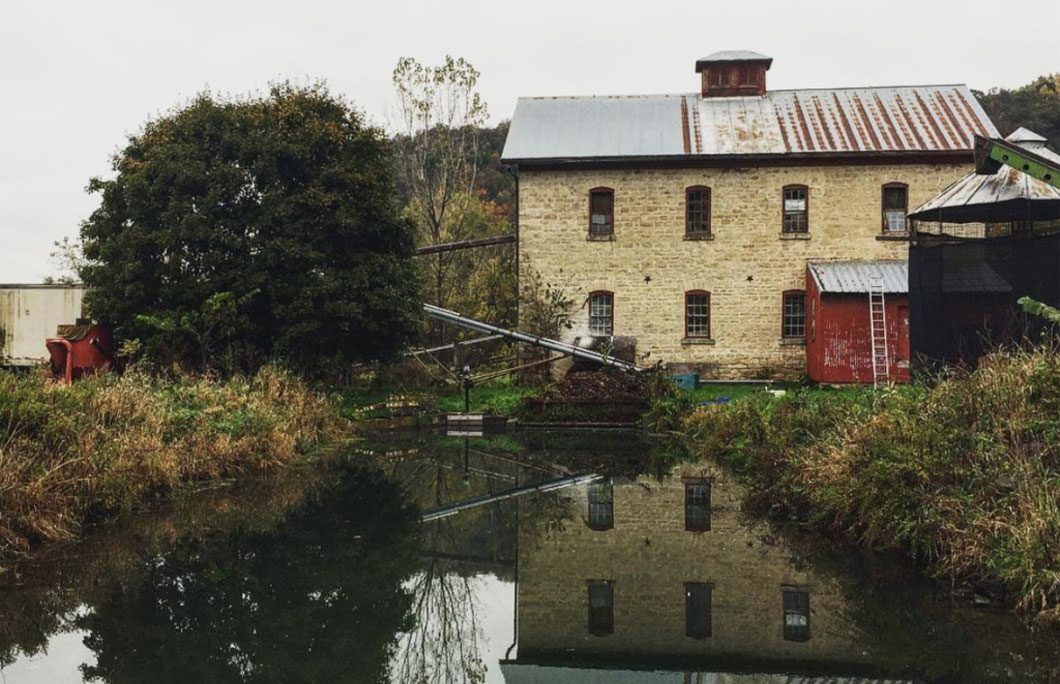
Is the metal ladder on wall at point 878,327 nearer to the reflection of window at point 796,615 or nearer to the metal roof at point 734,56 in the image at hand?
the metal roof at point 734,56

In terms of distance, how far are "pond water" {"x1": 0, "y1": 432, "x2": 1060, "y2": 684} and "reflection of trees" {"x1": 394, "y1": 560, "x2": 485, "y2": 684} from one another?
0.07ft

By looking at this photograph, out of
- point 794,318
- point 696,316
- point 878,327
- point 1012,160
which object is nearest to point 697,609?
point 1012,160

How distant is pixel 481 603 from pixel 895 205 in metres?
24.0

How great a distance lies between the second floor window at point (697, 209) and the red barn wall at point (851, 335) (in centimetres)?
427

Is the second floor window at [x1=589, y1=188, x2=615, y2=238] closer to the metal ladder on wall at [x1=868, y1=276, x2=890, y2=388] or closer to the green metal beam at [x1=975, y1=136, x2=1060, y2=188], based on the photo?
the metal ladder on wall at [x1=868, y1=276, x2=890, y2=388]

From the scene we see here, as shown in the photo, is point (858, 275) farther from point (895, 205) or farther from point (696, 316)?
point (696, 316)

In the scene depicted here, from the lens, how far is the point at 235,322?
20.7m

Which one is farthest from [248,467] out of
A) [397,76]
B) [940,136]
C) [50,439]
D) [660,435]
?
[397,76]

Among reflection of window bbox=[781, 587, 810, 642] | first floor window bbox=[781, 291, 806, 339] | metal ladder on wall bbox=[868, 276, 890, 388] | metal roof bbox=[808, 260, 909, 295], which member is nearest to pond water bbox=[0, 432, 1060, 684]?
reflection of window bbox=[781, 587, 810, 642]

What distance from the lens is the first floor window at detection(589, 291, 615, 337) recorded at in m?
29.0

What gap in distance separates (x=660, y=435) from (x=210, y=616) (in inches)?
555

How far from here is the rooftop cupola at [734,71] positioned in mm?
31391

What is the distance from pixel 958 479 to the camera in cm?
840

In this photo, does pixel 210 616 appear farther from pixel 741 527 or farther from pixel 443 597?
pixel 741 527
